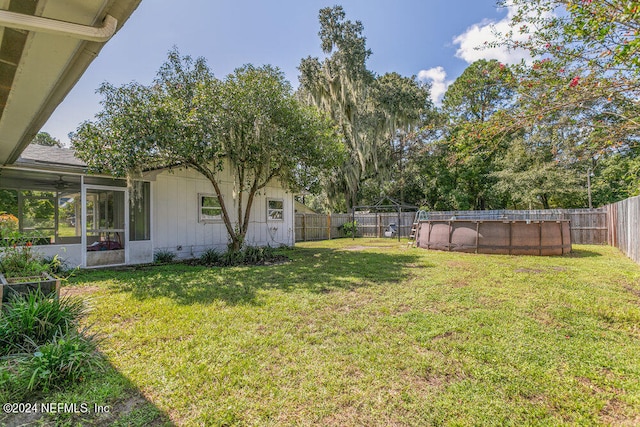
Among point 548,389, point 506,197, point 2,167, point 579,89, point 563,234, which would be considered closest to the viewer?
point 548,389

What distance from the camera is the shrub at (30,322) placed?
2.54 metres

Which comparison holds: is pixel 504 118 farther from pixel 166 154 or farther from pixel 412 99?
pixel 412 99

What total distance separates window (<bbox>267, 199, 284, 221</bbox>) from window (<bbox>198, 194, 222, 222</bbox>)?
6.95 feet

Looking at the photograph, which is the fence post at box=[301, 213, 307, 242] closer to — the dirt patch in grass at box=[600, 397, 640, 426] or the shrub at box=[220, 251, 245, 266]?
the shrub at box=[220, 251, 245, 266]

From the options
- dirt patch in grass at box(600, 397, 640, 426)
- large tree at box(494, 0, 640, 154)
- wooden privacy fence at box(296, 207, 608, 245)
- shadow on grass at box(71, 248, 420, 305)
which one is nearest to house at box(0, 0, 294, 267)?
shadow on grass at box(71, 248, 420, 305)

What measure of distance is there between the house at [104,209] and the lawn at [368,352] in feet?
7.93

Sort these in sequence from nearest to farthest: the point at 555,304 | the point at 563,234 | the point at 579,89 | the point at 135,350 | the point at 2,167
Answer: the point at 135,350, the point at 579,89, the point at 555,304, the point at 2,167, the point at 563,234

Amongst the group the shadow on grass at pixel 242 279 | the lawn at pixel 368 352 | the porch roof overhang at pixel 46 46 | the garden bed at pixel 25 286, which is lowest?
the lawn at pixel 368 352

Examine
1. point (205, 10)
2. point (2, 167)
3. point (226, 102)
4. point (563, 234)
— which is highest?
point (205, 10)

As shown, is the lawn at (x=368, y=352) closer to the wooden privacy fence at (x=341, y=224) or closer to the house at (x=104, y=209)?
the house at (x=104, y=209)

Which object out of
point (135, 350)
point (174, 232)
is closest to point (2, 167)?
point (174, 232)

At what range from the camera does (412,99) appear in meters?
16.3

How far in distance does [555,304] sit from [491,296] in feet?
2.55

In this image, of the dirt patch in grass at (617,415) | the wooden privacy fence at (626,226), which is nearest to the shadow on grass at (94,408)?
the dirt patch in grass at (617,415)
